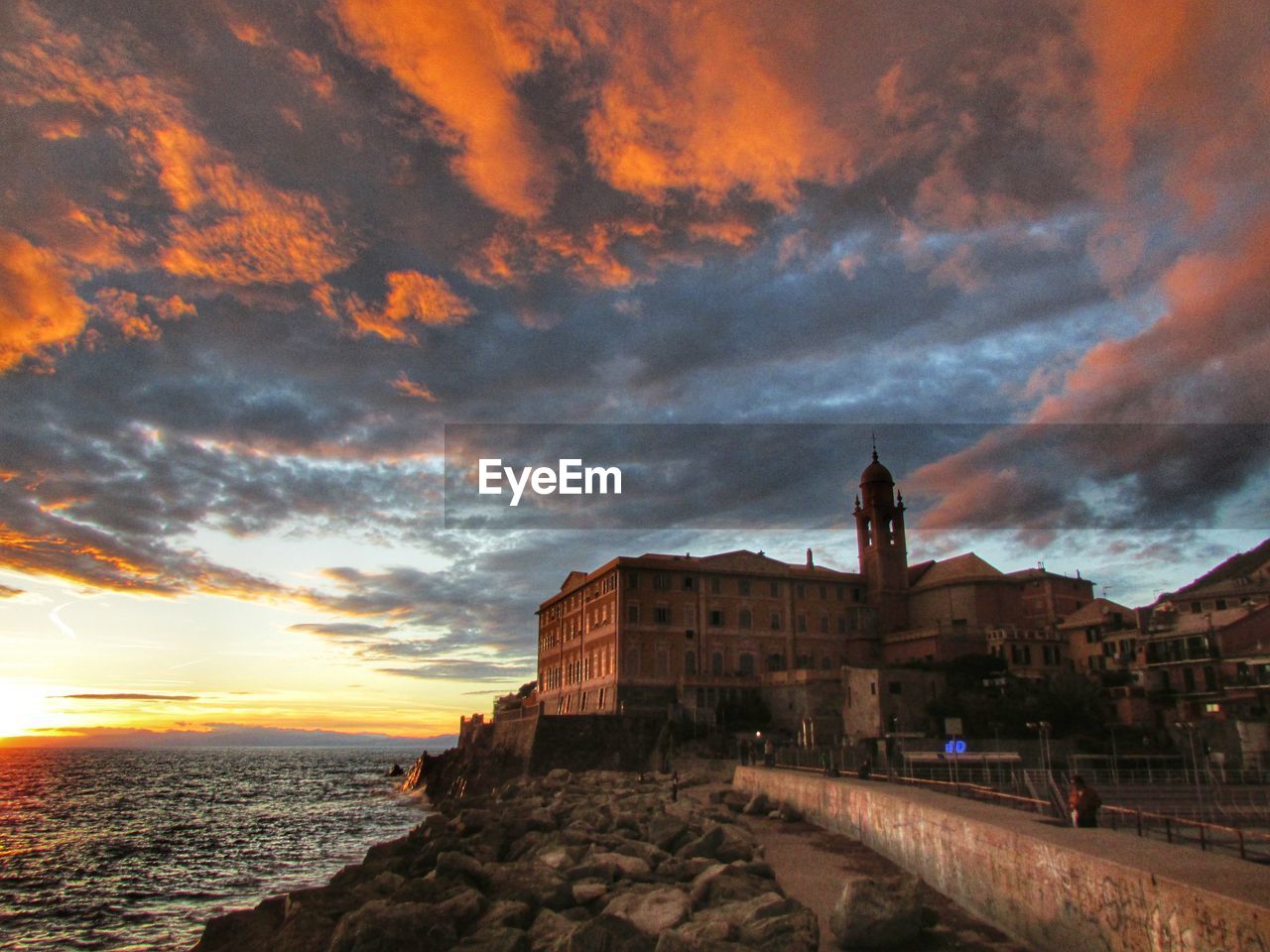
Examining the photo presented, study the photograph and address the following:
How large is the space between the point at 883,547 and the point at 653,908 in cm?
5724

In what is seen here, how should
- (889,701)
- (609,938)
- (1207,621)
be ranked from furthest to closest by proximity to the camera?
1. (1207,621)
2. (889,701)
3. (609,938)

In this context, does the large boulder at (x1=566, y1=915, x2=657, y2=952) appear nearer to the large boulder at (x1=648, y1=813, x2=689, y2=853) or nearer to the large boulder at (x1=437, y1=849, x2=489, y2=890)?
the large boulder at (x1=437, y1=849, x2=489, y2=890)

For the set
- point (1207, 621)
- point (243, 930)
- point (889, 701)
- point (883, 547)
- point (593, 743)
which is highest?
point (883, 547)

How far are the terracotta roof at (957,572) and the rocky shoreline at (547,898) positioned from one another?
1799 inches

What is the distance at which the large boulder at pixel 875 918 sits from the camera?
11.9 metres

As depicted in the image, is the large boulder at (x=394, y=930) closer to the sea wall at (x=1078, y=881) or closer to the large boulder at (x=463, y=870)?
the large boulder at (x=463, y=870)

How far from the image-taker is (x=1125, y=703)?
163ft

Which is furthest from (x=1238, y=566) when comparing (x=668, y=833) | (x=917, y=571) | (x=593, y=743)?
(x=668, y=833)

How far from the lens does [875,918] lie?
11.9m

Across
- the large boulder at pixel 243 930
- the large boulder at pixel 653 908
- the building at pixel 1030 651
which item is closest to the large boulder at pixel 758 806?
the large boulder at pixel 653 908

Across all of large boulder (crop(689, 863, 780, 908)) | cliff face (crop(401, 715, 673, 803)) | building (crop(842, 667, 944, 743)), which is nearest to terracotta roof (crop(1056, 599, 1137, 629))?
building (crop(842, 667, 944, 743))

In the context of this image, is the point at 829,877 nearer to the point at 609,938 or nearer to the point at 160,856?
the point at 609,938

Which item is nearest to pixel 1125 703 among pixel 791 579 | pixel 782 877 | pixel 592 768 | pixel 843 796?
pixel 791 579

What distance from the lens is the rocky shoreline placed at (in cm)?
1123
